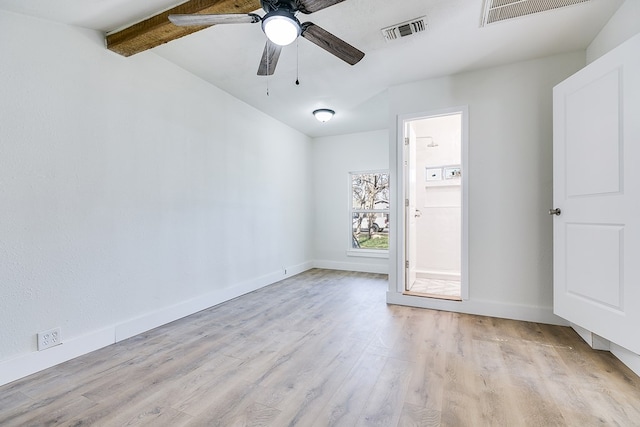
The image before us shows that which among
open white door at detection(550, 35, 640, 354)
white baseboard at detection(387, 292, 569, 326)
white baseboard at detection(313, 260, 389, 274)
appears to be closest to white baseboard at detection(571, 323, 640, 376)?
open white door at detection(550, 35, 640, 354)

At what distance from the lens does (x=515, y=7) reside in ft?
6.93

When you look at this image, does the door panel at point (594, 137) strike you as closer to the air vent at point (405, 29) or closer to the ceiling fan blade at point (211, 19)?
the air vent at point (405, 29)

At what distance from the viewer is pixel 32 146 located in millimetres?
2020

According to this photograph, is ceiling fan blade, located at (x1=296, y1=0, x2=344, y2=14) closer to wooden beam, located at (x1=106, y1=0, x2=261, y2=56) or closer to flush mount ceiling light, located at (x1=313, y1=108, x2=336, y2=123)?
wooden beam, located at (x1=106, y1=0, x2=261, y2=56)

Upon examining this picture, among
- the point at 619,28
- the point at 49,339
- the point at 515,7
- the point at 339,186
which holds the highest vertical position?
the point at 515,7

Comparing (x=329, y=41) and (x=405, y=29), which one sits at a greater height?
(x=405, y=29)

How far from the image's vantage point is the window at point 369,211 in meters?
5.54

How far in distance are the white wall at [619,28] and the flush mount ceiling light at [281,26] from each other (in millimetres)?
2284

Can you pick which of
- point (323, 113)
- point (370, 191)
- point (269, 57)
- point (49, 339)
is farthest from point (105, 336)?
point (370, 191)

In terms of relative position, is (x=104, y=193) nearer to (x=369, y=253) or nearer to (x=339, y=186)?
(x=339, y=186)

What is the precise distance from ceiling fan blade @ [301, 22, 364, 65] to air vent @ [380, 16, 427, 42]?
505 millimetres

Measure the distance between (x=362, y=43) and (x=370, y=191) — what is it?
10.7 ft

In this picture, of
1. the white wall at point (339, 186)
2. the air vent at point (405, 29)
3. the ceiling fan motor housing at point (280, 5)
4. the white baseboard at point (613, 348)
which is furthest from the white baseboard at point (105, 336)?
the white baseboard at point (613, 348)

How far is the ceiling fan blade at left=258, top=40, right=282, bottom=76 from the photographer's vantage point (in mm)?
2127
